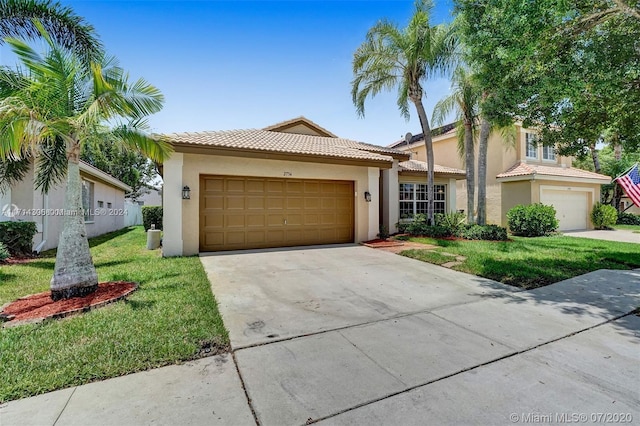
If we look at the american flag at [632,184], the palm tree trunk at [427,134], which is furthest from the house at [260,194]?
the american flag at [632,184]

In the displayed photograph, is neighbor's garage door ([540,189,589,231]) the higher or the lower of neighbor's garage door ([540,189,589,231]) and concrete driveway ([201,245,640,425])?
the higher

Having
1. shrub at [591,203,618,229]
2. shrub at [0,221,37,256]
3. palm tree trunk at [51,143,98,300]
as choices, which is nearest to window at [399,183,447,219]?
shrub at [591,203,618,229]

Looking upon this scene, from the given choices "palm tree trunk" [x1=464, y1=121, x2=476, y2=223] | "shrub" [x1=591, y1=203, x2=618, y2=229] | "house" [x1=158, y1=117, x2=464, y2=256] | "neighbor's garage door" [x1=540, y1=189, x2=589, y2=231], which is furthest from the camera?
"shrub" [x1=591, y1=203, x2=618, y2=229]

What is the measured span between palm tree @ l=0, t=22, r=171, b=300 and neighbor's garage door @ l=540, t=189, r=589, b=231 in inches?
777

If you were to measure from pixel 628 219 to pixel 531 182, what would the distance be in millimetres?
12228

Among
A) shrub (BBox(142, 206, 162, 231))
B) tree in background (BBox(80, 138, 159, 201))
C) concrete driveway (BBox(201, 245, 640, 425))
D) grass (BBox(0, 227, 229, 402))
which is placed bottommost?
concrete driveway (BBox(201, 245, 640, 425))

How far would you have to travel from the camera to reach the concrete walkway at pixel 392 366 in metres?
2.42

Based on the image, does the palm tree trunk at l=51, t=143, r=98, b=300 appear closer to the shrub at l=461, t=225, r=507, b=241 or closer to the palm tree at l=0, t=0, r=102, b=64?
the palm tree at l=0, t=0, r=102, b=64

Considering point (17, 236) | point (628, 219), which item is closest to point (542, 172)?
point (628, 219)

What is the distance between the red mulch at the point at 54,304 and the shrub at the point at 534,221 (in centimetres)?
1616

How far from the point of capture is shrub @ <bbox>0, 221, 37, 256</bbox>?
849cm

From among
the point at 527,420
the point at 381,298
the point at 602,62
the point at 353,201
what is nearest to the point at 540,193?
the point at 353,201

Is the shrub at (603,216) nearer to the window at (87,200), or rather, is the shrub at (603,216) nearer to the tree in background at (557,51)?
the tree in background at (557,51)

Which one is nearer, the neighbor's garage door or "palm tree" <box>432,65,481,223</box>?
"palm tree" <box>432,65,481,223</box>
